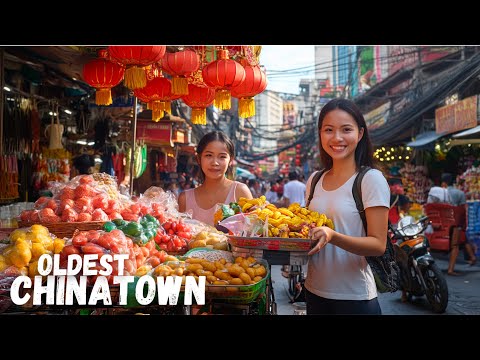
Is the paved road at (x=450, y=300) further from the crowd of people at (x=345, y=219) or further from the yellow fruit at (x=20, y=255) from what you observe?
the yellow fruit at (x=20, y=255)

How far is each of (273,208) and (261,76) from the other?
2.25 metres

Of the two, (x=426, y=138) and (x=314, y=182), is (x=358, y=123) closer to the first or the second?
(x=314, y=182)

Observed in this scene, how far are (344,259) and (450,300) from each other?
4831mm

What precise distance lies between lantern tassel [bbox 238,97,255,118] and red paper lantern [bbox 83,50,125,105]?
116cm

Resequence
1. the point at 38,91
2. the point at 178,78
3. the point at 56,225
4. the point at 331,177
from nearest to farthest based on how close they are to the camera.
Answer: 1. the point at 331,177
2. the point at 56,225
3. the point at 178,78
4. the point at 38,91

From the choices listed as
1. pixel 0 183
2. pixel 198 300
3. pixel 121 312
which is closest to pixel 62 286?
pixel 121 312

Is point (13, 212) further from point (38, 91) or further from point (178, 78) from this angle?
point (38, 91)

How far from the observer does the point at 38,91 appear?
7.27 m

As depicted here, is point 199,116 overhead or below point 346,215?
overhead

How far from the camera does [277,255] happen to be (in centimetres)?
250

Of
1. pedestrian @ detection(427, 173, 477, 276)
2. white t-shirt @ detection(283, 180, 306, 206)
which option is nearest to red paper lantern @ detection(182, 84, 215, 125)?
pedestrian @ detection(427, 173, 477, 276)

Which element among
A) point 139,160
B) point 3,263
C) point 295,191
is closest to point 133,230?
point 3,263

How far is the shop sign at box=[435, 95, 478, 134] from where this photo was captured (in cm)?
883

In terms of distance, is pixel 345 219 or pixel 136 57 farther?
pixel 136 57
